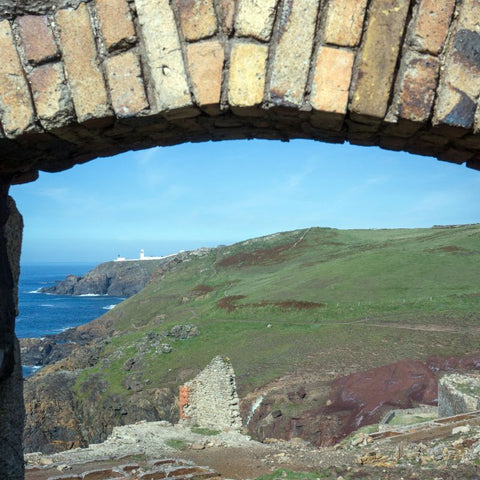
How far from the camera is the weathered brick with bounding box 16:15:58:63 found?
2838 mm

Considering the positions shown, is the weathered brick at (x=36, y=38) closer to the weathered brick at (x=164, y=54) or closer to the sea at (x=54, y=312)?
the weathered brick at (x=164, y=54)

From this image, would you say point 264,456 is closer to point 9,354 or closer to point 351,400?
point 351,400

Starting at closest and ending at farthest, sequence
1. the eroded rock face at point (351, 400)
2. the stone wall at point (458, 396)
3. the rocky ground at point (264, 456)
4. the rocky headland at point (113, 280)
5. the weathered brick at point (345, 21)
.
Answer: the weathered brick at point (345, 21) → the rocky ground at point (264, 456) → the stone wall at point (458, 396) → the eroded rock face at point (351, 400) → the rocky headland at point (113, 280)

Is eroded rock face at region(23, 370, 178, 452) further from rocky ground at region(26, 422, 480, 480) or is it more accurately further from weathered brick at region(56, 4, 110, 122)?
weathered brick at region(56, 4, 110, 122)

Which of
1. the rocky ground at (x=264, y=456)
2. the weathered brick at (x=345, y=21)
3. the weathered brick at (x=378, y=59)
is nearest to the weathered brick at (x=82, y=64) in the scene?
the weathered brick at (x=345, y=21)

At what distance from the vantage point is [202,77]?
2762mm

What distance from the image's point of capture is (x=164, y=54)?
9.17 feet

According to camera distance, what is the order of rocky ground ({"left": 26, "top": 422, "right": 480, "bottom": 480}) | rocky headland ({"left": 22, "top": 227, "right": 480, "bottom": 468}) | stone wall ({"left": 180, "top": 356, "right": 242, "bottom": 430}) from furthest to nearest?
rocky headland ({"left": 22, "top": 227, "right": 480, "bottom": 468}) → stone wall ({"left": 180, "top": 356, "right": 242, "bottom": 430}) → rocky ground ({"left": 26, "top": 422, "right": 480, "bottom": 480})

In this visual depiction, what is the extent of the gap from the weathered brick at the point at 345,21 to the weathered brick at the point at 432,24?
29cm

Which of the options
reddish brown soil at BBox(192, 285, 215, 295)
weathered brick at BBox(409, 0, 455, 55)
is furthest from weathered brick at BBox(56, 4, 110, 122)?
reddish brown soil at BBox(192, 285, 215, 295)

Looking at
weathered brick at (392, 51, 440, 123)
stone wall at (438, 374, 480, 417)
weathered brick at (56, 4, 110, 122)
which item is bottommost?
stone wall at (438, 374, 480, 417)

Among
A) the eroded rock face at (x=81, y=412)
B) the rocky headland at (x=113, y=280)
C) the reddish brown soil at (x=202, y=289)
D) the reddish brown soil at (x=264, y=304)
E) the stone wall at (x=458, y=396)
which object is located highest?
the rocky headland at (x=113, y=280)

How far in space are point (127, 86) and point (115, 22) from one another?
36 cm

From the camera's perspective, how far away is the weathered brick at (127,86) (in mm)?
2801
